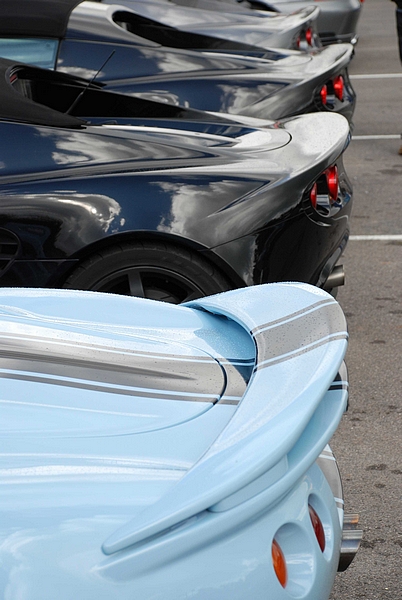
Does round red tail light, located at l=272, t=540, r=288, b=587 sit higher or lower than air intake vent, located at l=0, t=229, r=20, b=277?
higher

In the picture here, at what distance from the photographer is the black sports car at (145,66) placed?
5340 millimetres

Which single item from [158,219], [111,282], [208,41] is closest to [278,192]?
[158,219]

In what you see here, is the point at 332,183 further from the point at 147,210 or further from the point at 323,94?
the point at 323,94

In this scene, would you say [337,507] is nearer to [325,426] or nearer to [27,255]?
[325,426]

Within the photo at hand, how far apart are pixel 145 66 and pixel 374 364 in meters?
2.63

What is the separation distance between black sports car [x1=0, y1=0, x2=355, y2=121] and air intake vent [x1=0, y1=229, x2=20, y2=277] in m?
2.09

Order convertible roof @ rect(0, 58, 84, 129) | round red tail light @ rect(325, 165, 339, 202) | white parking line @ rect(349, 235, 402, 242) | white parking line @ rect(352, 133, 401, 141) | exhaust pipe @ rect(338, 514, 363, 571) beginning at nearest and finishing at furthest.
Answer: exhaust pipe @ rect(338, 514, 363, 571) < convertible roof @ rect(0, 58, 84, 129) < round red tail light @ rect(325, 165, 339, 202) < white parking line @ rect(349, 235, 402, 242) < white parking line @ rect(352, 133, 401, 141)

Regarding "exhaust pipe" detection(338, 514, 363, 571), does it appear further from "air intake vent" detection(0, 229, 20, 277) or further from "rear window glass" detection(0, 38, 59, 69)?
"rear window glass" detection(0, 38, 59, 69)

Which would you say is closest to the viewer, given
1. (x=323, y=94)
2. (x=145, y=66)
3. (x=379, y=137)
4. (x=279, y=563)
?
(x=279, y=563)

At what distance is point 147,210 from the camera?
11.3ft

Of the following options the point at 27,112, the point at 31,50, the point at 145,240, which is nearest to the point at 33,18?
the point at 31,50

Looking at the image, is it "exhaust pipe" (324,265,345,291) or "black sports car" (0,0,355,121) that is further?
"black sports car" (0,0,355,121)

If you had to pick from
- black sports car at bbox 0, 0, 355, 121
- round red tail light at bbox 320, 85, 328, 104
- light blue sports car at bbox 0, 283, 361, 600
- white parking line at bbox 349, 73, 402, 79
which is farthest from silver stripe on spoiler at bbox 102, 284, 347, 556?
white parking line at bbox 349, 73, 402, 79

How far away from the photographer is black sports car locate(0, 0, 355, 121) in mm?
5340
